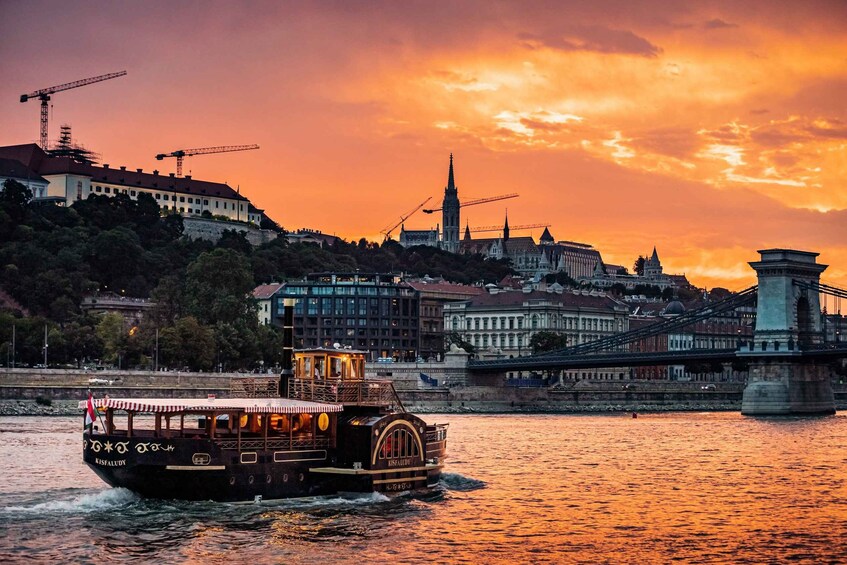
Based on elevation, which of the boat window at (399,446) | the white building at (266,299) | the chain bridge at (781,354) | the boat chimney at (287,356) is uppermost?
the white building at (266,299)

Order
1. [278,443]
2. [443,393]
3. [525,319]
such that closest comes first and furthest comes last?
[278,443] < [443,393] < [525,319]

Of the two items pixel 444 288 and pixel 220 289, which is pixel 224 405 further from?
pixel 444 288

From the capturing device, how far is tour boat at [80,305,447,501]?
119 feet

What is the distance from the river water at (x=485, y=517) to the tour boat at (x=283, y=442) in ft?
1.89

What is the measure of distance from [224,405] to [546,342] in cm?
11437

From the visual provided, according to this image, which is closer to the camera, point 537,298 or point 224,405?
point 224,405

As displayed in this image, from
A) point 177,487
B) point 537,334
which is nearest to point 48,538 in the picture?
point 177,487

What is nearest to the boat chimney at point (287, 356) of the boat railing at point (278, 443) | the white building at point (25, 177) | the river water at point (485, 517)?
the boat railing at point (278, 443)

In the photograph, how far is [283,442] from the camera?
125 feet

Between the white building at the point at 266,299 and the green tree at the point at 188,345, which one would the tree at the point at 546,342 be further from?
the green tree at the point at 188,345

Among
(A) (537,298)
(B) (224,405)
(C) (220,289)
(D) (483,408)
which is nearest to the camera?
(B) (224,405)

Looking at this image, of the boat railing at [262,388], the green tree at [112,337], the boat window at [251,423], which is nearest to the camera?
the boat window at [251,423]

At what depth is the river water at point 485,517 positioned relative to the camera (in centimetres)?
3234

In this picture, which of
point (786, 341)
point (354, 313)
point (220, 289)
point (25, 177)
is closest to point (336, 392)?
point (786, 341)
